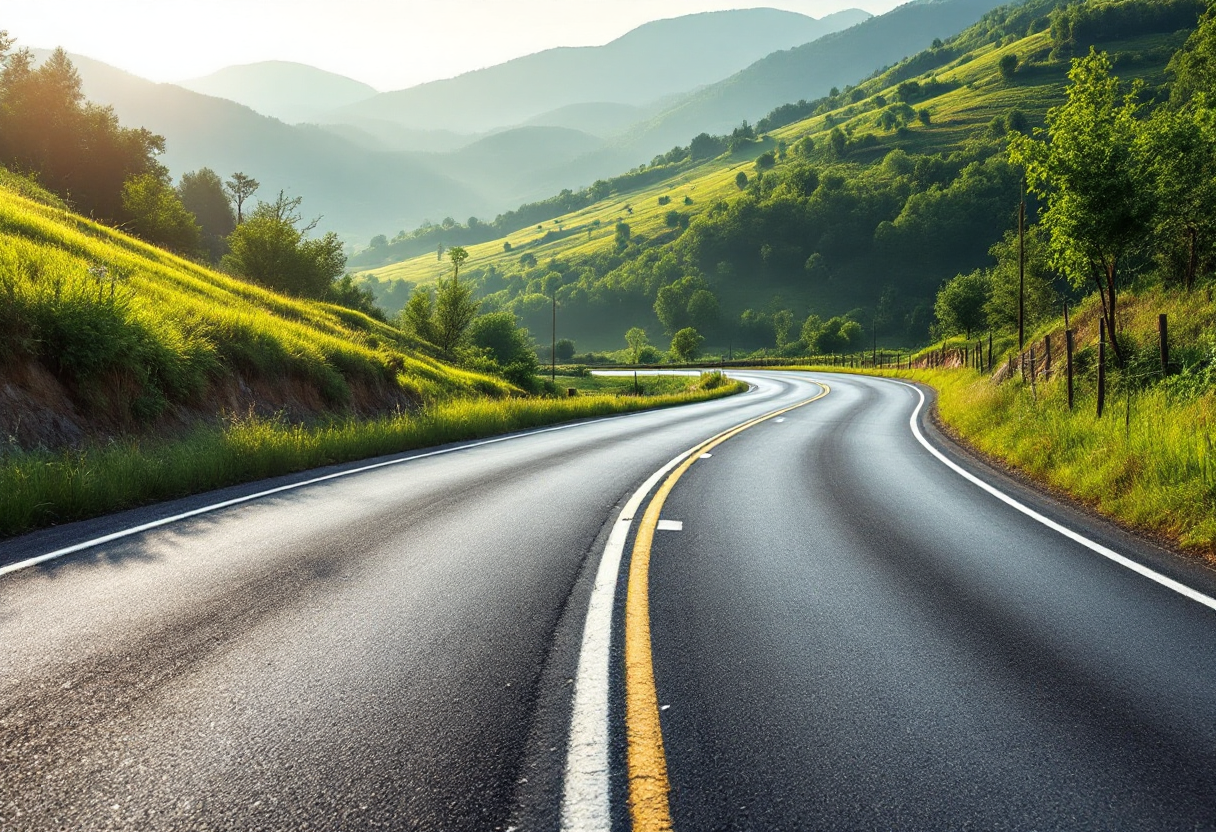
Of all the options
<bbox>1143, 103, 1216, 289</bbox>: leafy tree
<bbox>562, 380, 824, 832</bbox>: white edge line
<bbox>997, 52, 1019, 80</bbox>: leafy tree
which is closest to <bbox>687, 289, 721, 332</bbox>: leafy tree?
<bbox>997, 52, 1019, 80</bbox>: leafy tree

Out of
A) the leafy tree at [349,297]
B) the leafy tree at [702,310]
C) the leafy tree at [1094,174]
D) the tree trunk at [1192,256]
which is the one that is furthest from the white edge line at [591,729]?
the leafy tree at [702,310]

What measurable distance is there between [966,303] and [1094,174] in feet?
174

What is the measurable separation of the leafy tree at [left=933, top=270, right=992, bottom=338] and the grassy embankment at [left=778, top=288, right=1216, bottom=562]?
50.3 metres

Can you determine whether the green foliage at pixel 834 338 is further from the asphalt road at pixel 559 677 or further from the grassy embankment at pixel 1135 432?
the asphalt road at pixel 559 677

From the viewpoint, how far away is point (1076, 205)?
63.4 ft

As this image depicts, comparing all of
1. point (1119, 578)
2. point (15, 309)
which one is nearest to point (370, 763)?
point (1119, 578)

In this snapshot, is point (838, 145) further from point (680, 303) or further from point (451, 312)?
point (451, 312)

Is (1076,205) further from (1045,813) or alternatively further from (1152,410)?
(1045,813)

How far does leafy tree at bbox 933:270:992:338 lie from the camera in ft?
220

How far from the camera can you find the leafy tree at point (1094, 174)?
18797 mm

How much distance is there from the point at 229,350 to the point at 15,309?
4779 mm

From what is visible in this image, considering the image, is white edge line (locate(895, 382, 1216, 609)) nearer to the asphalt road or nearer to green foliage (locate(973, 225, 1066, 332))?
the asphalt road

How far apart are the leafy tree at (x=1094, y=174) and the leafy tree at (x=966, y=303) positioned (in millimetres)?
50267

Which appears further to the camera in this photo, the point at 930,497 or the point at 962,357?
the point at 962,357
